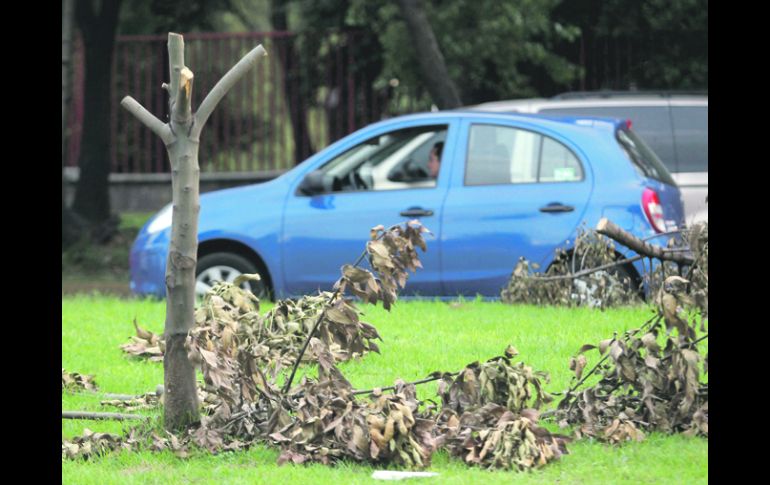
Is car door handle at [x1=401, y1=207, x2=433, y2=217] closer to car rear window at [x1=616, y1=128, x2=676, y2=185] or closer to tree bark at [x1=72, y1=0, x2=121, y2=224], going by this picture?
car rear window at [x1=616, y1=128, x2=676, y2=185]

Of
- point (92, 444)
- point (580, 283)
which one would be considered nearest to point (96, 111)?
point (580, 283)

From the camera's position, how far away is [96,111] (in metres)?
18.9

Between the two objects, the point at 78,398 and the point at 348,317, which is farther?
the point at 78,398

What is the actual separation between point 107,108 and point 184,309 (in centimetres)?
1388

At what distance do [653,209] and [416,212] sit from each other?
5.65ft

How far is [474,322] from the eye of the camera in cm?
834

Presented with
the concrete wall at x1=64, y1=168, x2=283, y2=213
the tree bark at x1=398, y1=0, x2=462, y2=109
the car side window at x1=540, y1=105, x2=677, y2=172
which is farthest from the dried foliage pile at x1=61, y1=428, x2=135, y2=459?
the concrete wall at x1=64, y1=168, x2=283, y2=213

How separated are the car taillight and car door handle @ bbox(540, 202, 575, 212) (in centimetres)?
52

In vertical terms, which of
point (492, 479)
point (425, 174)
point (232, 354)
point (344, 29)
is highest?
point (344, 29)

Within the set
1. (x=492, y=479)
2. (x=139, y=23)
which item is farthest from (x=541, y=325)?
(x=139, y=23)

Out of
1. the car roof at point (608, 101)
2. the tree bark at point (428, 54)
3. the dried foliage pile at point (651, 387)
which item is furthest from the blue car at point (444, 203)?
the tree bark at point (428, 54)

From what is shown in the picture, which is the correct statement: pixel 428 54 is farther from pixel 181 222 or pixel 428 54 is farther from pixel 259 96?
pixel 181 222

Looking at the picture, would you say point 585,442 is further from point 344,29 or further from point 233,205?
point 344,29

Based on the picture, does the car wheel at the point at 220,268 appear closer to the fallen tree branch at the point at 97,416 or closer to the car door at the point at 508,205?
the car door at the point at 508,205
